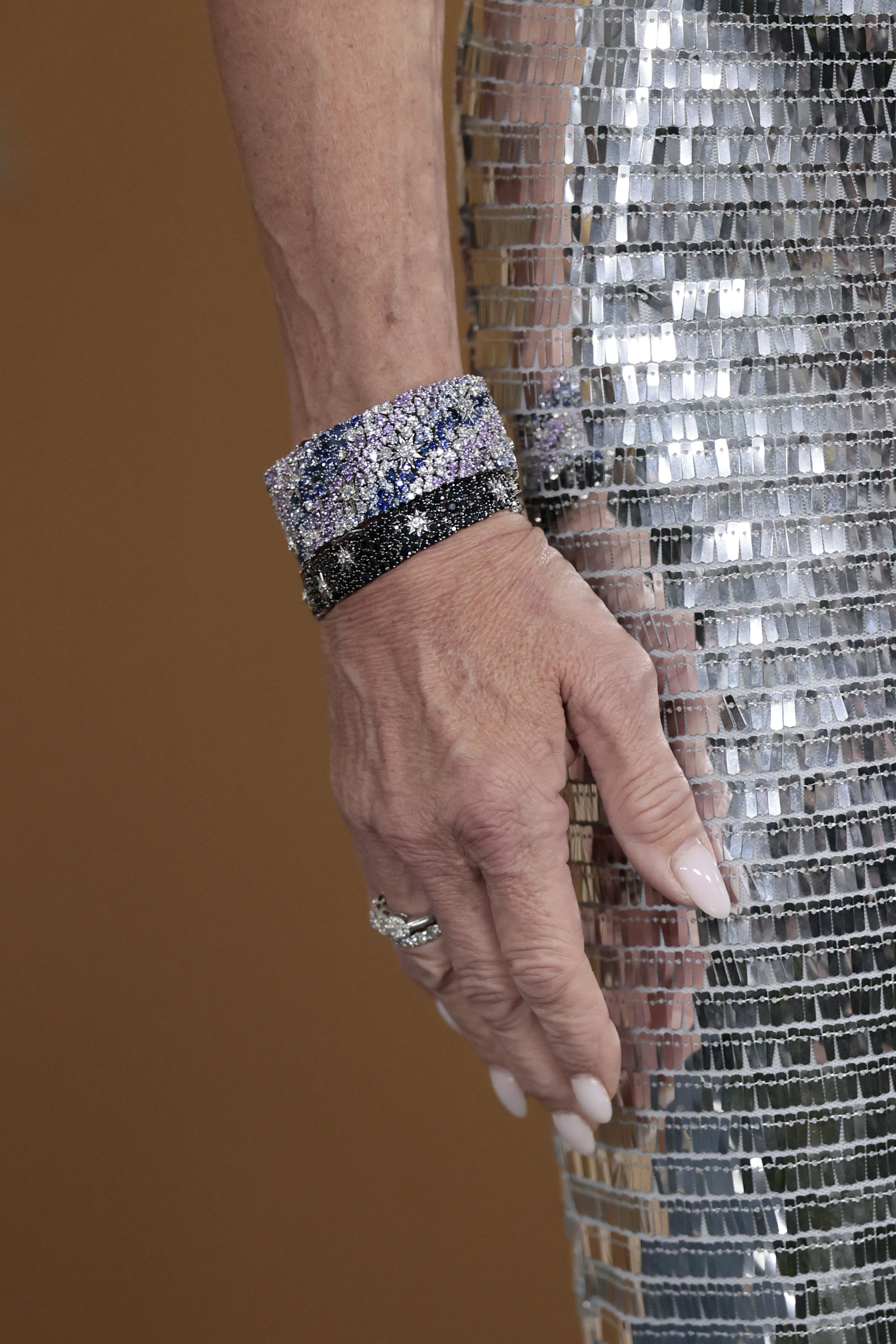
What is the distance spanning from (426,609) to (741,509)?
136mm

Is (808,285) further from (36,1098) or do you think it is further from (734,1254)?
(36,1098)

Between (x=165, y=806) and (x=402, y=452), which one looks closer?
(x=402, y=452)

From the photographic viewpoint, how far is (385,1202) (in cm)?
189

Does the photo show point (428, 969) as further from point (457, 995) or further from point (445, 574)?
point (445, 574)

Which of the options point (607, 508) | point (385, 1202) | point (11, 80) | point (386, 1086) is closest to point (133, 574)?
point (11, 80)

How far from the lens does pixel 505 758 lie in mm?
580

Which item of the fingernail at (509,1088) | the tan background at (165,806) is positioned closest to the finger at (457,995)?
the fingernail at (509,1088)

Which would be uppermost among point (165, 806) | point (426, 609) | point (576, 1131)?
point (426, 609)

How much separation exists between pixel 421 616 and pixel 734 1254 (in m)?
Result: 0.30

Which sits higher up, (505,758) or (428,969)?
(505,758)

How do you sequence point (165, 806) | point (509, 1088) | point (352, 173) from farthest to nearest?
point (165, 806) < point (509, 1088) < point (352, 173)

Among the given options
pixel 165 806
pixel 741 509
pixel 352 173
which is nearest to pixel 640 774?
pixel 741 509

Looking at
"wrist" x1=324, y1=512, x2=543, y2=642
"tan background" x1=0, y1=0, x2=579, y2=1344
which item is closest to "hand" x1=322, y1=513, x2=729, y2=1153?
"wrist" x1=324, y1=512, x2=543, y2=642

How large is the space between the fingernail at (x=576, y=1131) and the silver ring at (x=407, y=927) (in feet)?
0.32
